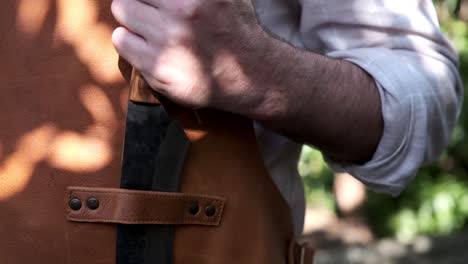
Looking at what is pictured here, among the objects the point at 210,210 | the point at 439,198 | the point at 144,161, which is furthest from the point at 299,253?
the point at 439,198

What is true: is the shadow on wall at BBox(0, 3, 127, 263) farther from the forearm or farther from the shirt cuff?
the shirt cuff

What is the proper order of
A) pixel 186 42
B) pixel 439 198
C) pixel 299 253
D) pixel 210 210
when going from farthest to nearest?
pixel 439 198
pixel 299 253
pixel 210 210
pixel 186 42

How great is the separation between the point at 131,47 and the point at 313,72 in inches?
11.5

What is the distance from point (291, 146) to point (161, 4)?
42 cm

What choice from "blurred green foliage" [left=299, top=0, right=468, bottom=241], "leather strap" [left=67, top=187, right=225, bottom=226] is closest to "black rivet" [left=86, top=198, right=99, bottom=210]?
"leather strap" [left=67, top=187, right=225, bottom=226]

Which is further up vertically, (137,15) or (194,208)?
(137,15)

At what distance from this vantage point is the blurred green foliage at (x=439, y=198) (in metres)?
6.07

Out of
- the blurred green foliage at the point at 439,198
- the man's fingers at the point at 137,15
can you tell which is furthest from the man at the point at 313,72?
the blurred green foliage at the point at 439,198

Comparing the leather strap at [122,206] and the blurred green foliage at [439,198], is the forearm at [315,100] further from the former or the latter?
the blurred green foliage at [439,198]

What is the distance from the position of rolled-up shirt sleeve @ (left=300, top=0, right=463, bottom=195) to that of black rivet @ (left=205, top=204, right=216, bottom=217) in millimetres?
304

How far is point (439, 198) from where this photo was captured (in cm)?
608

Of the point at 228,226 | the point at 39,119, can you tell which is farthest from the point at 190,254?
the point at 39,119

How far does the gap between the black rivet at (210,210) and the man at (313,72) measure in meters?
0.15

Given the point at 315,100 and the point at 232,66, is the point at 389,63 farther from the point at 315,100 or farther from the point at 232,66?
the point at 232,66
